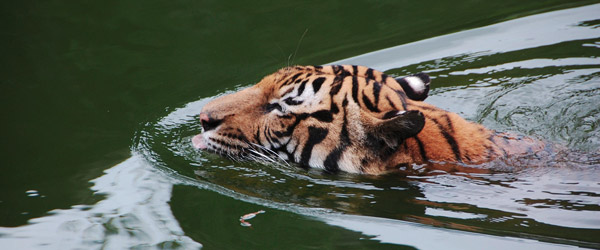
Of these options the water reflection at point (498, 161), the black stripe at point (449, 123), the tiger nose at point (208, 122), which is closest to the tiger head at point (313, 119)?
the tiger nose at point (208, 122)

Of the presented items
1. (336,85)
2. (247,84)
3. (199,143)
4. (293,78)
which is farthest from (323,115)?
(247,84)

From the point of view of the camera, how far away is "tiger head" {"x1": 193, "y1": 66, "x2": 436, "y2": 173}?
3592 mm

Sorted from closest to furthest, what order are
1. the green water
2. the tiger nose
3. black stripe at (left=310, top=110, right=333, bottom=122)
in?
the green water < black stripe at (left=310, top=110, right=333, bottom=122) < the tiger nose

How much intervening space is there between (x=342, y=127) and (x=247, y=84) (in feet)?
5.83

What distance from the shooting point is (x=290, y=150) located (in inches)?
149

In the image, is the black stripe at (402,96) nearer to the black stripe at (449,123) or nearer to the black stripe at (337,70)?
the black stripe at (449,123)

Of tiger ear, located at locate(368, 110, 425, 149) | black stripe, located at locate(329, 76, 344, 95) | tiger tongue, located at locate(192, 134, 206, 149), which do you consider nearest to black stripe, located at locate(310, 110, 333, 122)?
black stripe, located at locate(329, 76, 344, 95)

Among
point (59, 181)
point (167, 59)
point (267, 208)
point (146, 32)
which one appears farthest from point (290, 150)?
point (146, 32)

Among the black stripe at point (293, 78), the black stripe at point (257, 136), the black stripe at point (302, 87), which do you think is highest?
the black stripe at point (293, 78)

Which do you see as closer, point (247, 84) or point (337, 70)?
point (337, 70)

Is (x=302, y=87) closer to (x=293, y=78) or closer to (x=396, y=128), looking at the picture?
(x=293, y=78)

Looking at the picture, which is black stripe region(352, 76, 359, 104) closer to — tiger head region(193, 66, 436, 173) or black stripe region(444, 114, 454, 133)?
tiger head region(193, 66, 436, 173)

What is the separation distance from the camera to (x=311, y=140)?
3715mm

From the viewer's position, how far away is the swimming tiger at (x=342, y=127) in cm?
356
